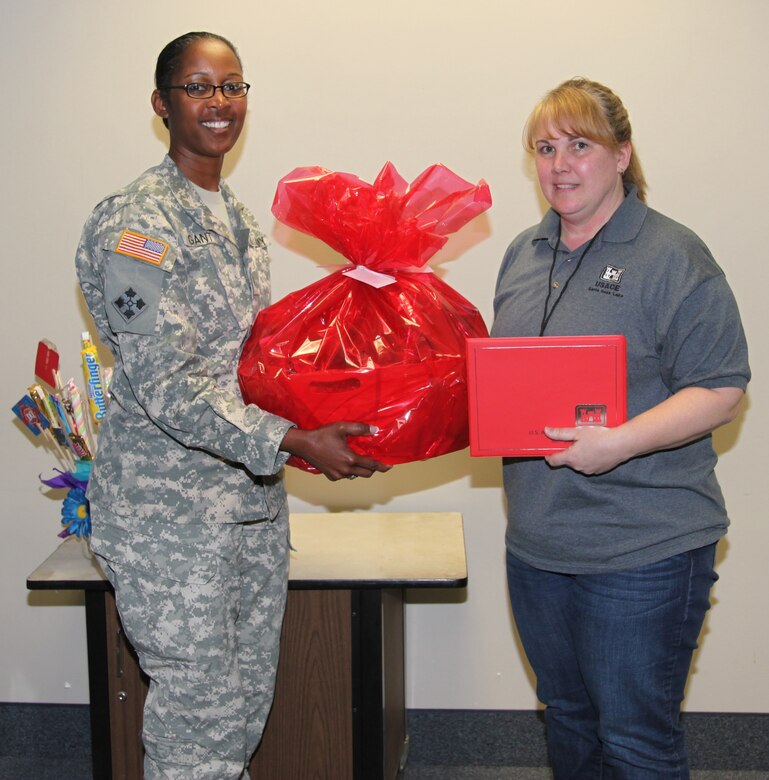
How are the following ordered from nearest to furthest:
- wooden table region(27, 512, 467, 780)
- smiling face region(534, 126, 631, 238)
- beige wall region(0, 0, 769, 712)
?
smiling face region(534, 126, 631, 238) → wooden table region(27, 512, 467, 780) → beige wall region(0, 0, 769, 712)

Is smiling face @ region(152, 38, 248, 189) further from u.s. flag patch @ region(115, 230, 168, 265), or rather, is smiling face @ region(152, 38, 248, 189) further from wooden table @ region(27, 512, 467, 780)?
wooden table @ region(27, 512, 467, 780)

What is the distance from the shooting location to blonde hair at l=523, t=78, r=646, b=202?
161 centimetres

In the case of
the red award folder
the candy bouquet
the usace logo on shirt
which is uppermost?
the usace logo on shirt

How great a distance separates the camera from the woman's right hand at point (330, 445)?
161 cm

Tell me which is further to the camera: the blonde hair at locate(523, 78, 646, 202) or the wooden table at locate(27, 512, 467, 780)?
the wooden table at locate(27, 512, 467, 780)

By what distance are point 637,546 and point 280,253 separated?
1161 millimetres

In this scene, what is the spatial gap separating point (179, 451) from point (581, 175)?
0.80 m

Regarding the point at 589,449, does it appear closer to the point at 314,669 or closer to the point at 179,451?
the point at 179,451

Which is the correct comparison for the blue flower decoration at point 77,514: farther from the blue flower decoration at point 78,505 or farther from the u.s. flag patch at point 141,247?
the u.s. flag patch at point 141,247

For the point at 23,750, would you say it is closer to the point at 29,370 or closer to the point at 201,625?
the point at 29,370

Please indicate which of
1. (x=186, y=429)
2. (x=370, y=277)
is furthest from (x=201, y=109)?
(x=186, y=429)

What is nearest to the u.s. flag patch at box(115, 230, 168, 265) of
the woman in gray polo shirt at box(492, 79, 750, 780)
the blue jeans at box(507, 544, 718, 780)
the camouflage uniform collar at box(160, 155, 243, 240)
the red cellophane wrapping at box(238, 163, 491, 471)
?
the camouflage uniform collar at box(160, 155, 243, 240)

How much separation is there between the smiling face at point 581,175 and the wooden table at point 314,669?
0.75 m

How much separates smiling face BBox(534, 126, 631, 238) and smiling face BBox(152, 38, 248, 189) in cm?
51
